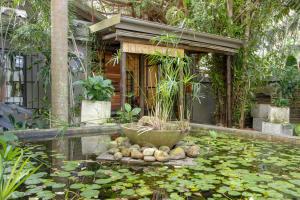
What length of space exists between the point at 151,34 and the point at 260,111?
4.67 metres

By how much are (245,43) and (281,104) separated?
2.07m

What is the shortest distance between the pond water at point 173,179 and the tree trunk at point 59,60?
4.16 ft

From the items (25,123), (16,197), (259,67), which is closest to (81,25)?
(25,123)

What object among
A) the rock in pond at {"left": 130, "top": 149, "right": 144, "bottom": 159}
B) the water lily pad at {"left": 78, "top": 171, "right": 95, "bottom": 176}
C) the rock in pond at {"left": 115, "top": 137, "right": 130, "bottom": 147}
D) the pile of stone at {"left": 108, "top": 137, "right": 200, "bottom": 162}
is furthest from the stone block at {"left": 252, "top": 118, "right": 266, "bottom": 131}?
the water lily pad at {"left": 78, "top": 171, "right": 95, "bottom": 176}

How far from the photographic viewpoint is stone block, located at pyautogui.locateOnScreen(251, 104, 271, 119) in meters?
8.81

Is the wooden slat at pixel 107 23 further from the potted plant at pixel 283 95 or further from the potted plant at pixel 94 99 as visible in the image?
the potted plant at pixel 283 95

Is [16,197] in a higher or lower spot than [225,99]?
lower

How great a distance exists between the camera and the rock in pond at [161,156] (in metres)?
3.50

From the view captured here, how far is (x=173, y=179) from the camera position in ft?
9.22

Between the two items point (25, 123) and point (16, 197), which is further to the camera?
point (25, 123)

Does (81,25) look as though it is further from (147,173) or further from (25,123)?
(147,173)

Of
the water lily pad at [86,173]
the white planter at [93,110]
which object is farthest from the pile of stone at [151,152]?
the white planter at [93,110]

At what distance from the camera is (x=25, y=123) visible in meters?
5.43

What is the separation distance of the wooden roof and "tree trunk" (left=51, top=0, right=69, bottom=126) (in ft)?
3.38
